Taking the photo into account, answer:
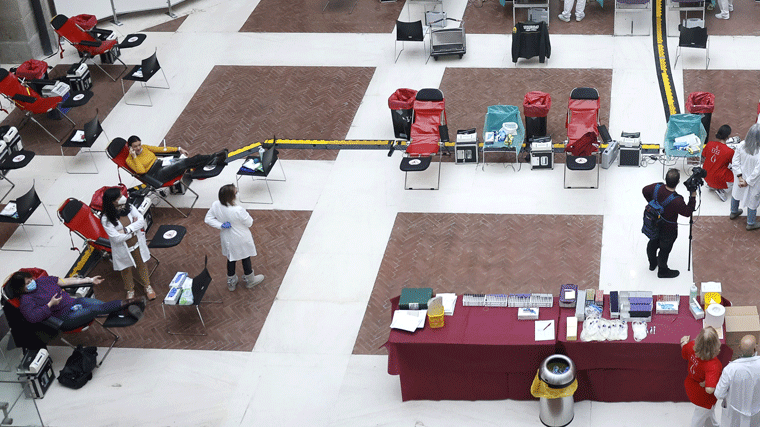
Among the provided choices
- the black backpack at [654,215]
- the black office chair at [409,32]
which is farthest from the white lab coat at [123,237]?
the black office chair at [409,32]

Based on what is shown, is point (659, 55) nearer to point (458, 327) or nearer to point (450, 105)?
point (450, 105)

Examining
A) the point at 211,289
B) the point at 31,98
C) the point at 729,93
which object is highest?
the point at 31,98

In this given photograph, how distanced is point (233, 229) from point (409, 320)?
2.85 m

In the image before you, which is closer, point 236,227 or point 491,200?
point 236,227

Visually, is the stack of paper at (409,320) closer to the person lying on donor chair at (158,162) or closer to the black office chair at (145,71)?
the person lying on donor chair at (158,162)

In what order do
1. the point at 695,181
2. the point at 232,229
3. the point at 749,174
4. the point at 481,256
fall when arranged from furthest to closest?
the point at 481,256 → the point at 749,174 → the point at 232,229 → the point at 695,181

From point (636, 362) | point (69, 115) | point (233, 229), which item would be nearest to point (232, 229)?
point (233, 229)

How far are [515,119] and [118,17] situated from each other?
33.6 feet

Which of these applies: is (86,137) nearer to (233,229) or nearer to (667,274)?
(233,229)

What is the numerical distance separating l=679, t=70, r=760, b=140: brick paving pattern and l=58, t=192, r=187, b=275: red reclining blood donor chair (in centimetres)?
828

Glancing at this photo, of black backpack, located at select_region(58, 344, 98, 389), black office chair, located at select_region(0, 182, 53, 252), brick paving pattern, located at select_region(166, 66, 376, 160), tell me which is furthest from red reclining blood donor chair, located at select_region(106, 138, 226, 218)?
black backpack, located at select_region(58, 344, 98, 389)

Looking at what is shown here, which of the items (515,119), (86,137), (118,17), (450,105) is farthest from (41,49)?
(515,119)

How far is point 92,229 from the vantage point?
40.0 ft

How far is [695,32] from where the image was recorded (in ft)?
53.3
